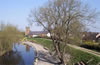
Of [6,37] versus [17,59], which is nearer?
[17,59]

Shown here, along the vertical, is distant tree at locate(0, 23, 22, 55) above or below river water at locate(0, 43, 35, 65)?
Result: above

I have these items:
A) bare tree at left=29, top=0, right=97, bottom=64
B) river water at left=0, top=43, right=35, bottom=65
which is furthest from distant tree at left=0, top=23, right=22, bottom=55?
bare tree at left=29, top=0, right=97, bottom=64

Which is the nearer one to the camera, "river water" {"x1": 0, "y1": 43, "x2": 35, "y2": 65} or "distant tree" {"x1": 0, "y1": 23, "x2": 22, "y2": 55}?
"river water" {"x1": 0, "y1": 43, "x2": 35, "y2": 65}

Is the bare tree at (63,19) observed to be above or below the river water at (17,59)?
above

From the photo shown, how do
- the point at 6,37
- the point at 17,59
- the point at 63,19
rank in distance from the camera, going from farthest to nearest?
the point at 6,37 → the point at 17,59 → the point at 63,19

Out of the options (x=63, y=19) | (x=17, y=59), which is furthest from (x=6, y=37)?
(x=63, y=19)

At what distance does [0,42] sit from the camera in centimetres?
2109

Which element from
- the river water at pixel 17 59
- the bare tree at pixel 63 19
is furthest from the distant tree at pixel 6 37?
the bare tree at pixel 63 19

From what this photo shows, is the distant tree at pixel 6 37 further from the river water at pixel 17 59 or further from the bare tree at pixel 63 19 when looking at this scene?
the bare tree at pixel 63 19

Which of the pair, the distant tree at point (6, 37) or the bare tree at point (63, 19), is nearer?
the bare tree at point (63, 19)

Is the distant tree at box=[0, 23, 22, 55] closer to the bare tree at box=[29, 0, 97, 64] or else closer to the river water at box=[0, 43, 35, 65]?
the river water at box=[0, 43, 35, 65]

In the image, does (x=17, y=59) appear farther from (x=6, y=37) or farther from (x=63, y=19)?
(x=63, y=19)

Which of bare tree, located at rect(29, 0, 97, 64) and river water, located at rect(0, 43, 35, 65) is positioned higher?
bare tree, located at rect(29, 0, 97, 64)

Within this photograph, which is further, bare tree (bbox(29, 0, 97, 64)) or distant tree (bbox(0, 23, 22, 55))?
distant tree (bbox(0, 23, 22, 55))
